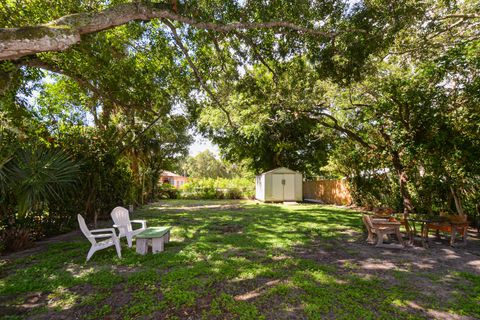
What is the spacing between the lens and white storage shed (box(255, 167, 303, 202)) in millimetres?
17734

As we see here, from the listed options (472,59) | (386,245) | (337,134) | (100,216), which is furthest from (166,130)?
(472,59)

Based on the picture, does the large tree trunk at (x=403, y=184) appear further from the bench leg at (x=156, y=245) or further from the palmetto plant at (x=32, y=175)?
the palmetto plant at (x=32, y=175)

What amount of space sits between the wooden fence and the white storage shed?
1.61 m

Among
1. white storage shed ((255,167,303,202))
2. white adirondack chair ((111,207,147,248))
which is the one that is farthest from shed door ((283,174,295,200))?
white adirondack chair ((111,207,147,248))

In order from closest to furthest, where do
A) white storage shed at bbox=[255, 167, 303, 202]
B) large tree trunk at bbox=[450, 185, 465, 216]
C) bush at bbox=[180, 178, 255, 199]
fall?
1. large tree trunk at bbox=[450, 185, 465, 216]
2. white storage shed at bbox=[255, 167, 303, 202]
3. bush at bbox=[180, 178, 255, 199]

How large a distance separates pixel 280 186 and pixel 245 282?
1448 centimetres

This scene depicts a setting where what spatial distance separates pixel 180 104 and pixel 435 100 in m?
8.25

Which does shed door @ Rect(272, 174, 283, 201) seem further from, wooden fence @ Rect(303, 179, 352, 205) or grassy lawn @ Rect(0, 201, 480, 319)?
grassy lawn @ Rect(0, 201, 480, 319)

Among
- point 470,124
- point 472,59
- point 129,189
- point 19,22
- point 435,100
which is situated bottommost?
point 129,189

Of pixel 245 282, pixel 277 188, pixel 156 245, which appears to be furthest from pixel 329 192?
pixel 245 282

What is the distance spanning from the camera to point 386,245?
19.0ft

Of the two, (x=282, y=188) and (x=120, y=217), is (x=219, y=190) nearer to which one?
(x=282, y=188)

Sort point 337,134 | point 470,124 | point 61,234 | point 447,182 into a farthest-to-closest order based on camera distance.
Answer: point 337,134 → point 447,182 → point 61,234 → point 470,124

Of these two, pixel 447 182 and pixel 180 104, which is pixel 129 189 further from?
pixel 447 182
